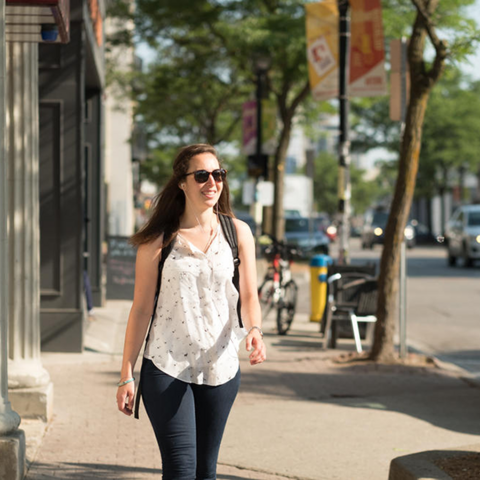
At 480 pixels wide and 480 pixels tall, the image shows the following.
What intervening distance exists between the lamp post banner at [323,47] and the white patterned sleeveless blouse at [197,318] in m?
10.7

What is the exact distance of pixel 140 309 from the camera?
3842 millimetres

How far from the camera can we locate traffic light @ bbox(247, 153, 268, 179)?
2438cm

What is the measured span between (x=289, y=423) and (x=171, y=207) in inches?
139

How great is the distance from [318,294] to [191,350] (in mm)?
10230

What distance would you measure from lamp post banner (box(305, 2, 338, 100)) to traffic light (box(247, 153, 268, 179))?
32.8 ft

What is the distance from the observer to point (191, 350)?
3.77 metres

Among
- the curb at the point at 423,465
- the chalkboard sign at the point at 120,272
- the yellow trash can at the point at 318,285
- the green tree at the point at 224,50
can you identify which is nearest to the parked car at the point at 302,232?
the green tree at the point at 224,50

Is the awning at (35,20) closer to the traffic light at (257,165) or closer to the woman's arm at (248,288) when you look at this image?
the woman's arm at (248,288)

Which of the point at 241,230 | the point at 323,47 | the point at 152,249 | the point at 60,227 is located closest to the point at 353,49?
the point at 323,47

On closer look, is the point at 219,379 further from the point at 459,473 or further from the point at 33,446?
the point at 33,446

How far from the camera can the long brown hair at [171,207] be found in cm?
390

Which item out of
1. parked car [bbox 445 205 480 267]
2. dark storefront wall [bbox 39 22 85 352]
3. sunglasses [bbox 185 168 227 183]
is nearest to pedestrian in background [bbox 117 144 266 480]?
sunglasses [bbox 185 168 227 183]

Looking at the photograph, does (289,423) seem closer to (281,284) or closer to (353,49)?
(281,284)

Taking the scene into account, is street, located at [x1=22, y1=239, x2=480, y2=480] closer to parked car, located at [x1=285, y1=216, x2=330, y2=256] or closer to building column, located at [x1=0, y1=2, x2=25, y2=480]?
building column, located at [x1=0, y1=2, x2=25, y2=480]
